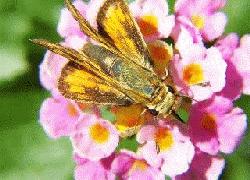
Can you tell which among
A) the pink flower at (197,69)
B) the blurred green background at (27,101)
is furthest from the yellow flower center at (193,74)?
the blurred green background at (27,101)

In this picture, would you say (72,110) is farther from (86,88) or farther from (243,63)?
(243,63)

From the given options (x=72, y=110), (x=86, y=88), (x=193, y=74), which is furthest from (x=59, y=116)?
(x=193, y=74)

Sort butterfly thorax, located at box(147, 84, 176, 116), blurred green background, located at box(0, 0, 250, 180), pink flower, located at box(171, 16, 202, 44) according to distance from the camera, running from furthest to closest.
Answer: blurred green background, located at box(0, 0, 250, 180) → pink flower, located at box(171, 16, 202, 44) → butterfly thorax, located at box(147, 84, 176, 116)

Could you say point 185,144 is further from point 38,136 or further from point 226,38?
point 38,136

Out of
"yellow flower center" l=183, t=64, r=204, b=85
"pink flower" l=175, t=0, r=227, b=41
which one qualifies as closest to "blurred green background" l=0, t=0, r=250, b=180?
"pink flower" l=175, t=0, r=227, b=41

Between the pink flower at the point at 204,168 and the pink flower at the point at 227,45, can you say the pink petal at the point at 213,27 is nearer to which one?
the pink flower at the point at 227,45

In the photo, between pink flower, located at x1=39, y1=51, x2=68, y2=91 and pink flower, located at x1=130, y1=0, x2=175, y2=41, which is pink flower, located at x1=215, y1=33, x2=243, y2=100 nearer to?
pink flower, located at x1=130, y1=0, x2=175, y2=41
